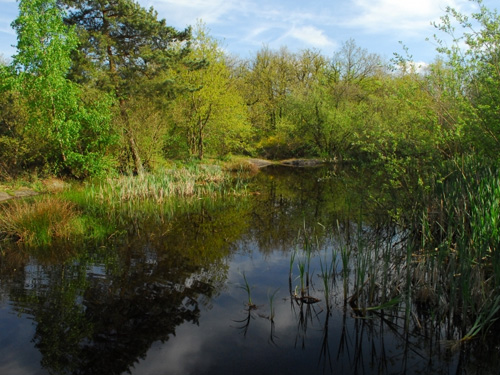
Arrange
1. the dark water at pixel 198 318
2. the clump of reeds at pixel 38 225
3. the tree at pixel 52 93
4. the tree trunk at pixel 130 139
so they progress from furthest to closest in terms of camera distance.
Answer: the tree trunk at pixel 130 139, the tree at pixel 52 93, the clump of reeds at pixel 38 225, the dark water at pixel 198 318

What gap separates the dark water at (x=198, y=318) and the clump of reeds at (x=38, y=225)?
0.78m

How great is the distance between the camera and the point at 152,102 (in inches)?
827

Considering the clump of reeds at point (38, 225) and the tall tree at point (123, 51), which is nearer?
the clump of reeds at point (38, 225)

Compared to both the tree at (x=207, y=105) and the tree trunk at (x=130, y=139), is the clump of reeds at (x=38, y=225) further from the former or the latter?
the tree at (x=207, y=105)

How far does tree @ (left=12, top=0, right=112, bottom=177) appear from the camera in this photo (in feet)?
54.5

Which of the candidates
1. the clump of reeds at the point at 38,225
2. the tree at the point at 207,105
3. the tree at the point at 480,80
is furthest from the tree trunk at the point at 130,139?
the tree at the point at 480,80

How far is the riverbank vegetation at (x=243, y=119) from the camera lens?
6.43 m

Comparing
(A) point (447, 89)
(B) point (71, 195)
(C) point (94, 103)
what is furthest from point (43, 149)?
(A) point (447, 89)

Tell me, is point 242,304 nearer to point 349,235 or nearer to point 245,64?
point 349,235

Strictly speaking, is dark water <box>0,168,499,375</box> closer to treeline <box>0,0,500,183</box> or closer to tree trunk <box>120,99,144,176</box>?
treeline <box>0,0,500,183</box>

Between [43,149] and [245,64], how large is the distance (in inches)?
1294

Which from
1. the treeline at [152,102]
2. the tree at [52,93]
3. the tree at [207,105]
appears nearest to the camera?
the treeline at [152,102]

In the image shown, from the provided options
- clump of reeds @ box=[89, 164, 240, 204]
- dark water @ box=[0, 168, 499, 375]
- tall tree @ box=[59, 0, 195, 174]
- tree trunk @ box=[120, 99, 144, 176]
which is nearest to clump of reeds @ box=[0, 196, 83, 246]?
dark water @ box=[0, 168, 499, 375]

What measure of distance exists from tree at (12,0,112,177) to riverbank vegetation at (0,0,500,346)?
68 mm
